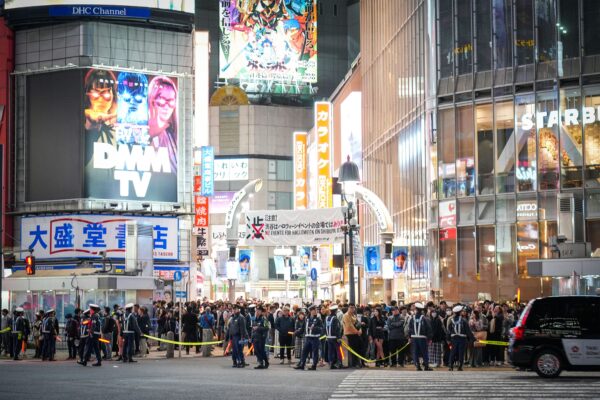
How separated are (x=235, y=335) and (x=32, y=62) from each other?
36.3 m

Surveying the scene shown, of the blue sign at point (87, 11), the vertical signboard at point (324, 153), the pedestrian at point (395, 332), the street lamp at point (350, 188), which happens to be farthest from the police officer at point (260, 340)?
the vertical signboard at point (324, 153)

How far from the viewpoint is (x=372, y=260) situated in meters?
41.4

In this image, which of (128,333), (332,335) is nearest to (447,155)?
(128,333)

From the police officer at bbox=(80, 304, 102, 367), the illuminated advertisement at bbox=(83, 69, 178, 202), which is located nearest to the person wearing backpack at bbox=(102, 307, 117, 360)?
the police officer at bbox=(80, 304, 102, 367)

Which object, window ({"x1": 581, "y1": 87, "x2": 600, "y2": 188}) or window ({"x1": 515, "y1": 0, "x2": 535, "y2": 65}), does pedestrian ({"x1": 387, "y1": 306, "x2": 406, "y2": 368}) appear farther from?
window ({"x1": 515, "y1": 0, "x2": 535, "y2": 65})

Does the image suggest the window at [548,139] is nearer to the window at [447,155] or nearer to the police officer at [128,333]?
the window at [447,155]

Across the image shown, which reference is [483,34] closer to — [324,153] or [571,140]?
[571,140]

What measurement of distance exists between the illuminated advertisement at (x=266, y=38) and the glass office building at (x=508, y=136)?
6787cm

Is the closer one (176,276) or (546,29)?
(546,29)

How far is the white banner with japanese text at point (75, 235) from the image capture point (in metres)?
61.0

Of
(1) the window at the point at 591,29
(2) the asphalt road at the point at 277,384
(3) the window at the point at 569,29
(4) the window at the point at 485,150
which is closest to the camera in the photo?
(2) the asphalt road at the point at 277,384

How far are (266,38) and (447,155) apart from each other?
6962cm

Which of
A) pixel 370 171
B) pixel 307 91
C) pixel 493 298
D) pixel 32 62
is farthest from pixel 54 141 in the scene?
pixel 307 91

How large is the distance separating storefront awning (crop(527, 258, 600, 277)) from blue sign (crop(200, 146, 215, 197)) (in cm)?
3105
